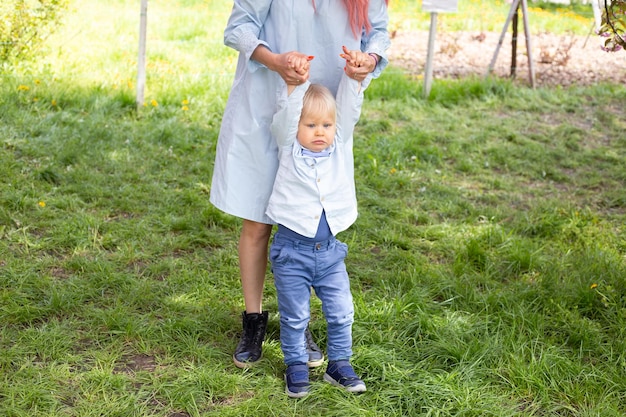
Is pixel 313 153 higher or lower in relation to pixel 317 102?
lower

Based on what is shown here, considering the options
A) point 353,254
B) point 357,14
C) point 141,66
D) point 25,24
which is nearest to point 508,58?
point 141,66

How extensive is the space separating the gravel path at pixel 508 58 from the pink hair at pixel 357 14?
5.32 meters

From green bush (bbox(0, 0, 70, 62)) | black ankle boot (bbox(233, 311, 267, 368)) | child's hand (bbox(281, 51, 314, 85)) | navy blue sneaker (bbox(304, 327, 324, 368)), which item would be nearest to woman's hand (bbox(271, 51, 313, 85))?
child's hand (bbox(281, 51, 314, 85))

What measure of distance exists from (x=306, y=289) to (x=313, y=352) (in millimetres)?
352

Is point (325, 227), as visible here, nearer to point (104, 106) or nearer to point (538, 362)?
point (538, 362)

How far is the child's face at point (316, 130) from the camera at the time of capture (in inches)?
109

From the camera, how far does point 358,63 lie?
2.69 m

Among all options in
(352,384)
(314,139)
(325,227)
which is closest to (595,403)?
(352,384)

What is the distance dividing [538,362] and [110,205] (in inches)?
106

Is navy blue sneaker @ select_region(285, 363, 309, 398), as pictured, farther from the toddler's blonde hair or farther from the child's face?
the toddler's blonde hair

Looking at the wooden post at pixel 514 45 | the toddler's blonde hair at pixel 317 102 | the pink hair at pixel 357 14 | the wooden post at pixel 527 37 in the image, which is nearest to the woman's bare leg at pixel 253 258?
the toddler's blonde hair at pixel 317 102

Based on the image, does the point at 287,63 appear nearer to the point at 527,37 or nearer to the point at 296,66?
the point at 296,66

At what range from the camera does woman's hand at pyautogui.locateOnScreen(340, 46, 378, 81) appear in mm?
2680

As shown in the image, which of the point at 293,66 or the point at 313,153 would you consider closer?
the point at 293,66
